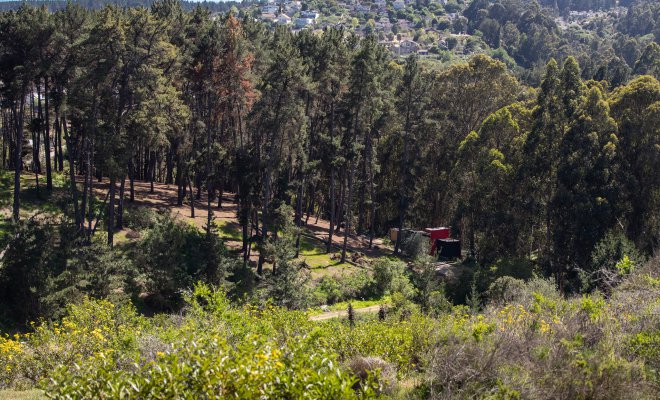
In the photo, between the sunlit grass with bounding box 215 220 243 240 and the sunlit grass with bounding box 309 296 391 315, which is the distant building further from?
the sunlit grass with bounding box 309 296 391 315

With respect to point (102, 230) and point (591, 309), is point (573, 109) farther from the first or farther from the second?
point (102, 230)

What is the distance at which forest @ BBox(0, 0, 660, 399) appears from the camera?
8.95 metres

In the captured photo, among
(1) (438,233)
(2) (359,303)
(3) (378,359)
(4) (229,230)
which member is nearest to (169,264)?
(2) (359,303)

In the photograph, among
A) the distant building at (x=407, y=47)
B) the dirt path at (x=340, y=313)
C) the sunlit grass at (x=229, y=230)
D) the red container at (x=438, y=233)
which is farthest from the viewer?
the distant building at (x=407, y=47)

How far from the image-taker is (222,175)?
38562 mm

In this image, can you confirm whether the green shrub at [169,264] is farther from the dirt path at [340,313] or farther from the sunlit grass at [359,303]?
the sunlit grass at [359,303]

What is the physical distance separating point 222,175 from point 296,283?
14298 millimetres

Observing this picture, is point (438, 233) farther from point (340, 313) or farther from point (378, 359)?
point (378, 359)

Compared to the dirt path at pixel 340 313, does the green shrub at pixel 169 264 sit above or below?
above

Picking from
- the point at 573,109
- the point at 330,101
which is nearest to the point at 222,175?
the point at 330,101

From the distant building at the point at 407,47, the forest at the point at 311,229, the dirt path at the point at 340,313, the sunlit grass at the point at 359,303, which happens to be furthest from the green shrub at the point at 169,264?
the distant building at the point at 407,47

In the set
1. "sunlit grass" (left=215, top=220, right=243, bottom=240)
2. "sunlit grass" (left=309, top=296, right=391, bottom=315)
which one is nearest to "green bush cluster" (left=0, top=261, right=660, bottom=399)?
"sunlit grass" (left=309, top=296, right=391, bottom=315)

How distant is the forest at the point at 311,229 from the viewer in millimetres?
8953

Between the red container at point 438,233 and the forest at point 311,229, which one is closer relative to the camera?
the forest at point 311,229
